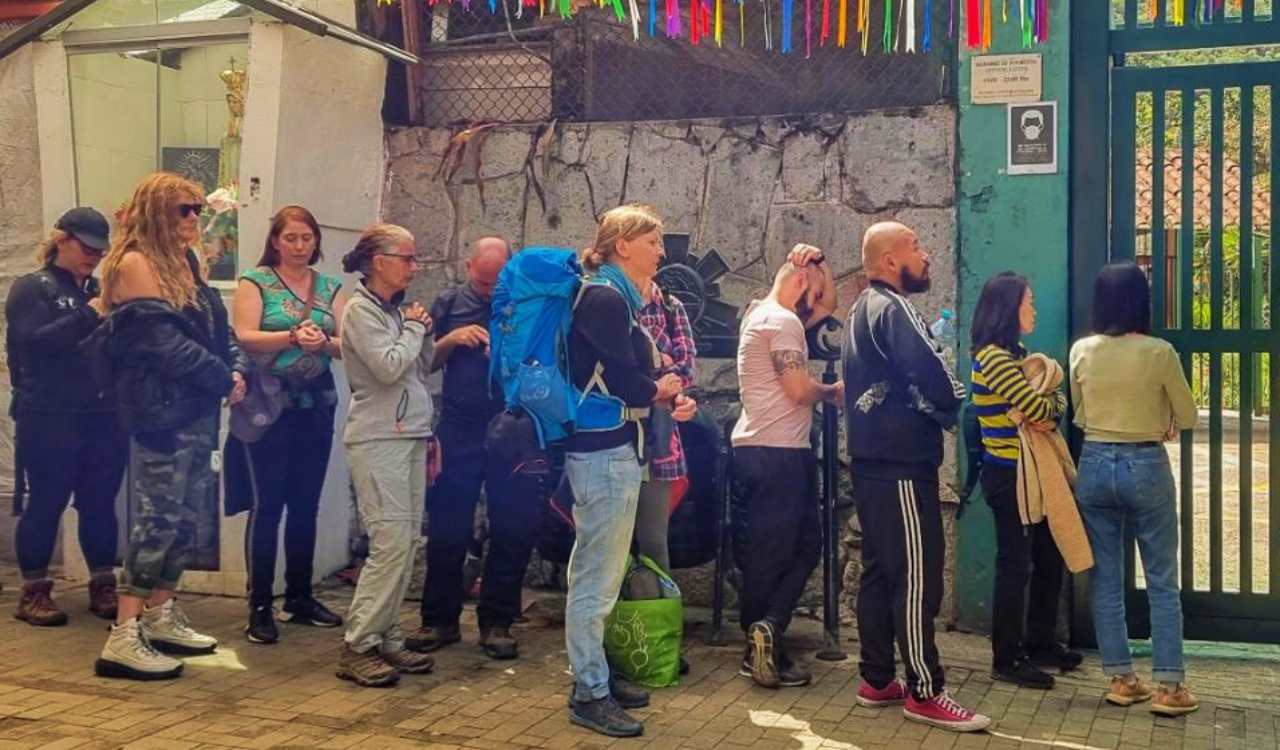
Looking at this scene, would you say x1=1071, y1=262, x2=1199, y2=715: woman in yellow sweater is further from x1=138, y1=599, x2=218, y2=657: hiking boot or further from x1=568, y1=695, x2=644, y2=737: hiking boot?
x1=138, y1=599, x2=218, y2=657: hiking boot

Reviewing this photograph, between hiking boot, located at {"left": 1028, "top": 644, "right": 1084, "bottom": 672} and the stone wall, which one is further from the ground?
the stone wall

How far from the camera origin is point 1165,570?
17.6 ft

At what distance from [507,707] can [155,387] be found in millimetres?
2007

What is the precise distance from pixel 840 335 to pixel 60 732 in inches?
142

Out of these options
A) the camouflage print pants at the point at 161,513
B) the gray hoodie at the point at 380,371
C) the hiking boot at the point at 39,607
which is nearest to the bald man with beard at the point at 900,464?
the gray hoodie at the point at 380,371

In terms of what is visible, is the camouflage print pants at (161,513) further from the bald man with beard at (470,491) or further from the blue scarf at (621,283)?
the blue scarf at (621,283)

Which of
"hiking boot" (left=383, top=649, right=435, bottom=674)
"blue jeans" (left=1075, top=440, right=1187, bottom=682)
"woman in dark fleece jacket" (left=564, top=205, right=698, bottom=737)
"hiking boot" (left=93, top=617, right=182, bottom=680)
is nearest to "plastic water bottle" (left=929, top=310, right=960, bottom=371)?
"blue jeans" (left=1075, top=440, right=1187, bottom=682)

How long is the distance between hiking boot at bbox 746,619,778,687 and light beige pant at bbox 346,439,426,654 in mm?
1513

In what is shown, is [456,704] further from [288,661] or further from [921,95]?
[921,95]

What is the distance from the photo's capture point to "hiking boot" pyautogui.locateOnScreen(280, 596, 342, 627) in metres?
6.51

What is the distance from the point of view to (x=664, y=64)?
7.36m

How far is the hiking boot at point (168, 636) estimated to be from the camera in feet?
19.5

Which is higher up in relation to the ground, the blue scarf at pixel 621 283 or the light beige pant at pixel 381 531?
the blue scarf at pixel 621 283

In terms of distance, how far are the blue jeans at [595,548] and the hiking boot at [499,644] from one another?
1.01 metres
